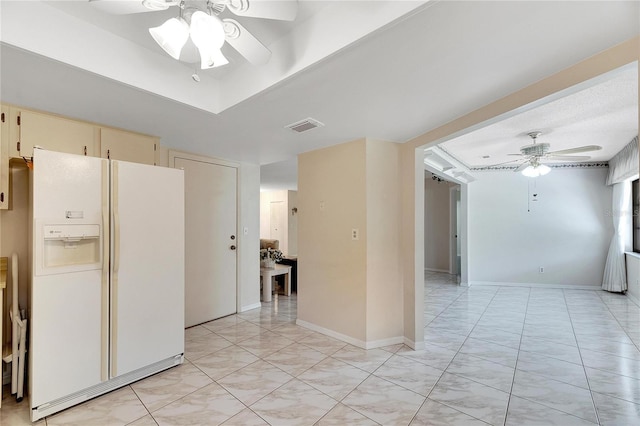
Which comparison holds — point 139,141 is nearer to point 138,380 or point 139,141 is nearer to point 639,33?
point 138,380

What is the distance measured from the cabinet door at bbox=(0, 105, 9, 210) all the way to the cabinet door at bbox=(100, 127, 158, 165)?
0.60 metres

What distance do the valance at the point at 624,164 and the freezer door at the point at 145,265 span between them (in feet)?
19.0

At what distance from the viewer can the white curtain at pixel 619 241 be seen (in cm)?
528

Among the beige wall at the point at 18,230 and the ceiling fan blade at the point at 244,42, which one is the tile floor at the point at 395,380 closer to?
the beige wall at the point at 18,230

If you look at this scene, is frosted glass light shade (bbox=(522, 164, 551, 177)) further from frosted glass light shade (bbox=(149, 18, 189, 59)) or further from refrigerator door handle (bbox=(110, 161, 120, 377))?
refrigerator door handle (bbox=(110, 161, 120, 377))

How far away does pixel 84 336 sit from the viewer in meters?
2.15

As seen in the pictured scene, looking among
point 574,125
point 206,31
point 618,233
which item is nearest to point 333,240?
point 206,31

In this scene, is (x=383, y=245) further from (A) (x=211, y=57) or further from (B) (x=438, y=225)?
(B) (x=438, y=225)

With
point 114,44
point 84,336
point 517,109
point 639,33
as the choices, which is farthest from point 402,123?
point 84,336

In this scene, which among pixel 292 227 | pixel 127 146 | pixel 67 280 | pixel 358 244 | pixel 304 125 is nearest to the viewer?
pixel 67 280

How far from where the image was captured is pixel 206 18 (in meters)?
1.27

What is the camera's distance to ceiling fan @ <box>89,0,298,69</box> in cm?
124

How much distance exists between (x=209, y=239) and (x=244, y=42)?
3.02 meters

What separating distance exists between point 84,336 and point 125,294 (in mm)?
361
